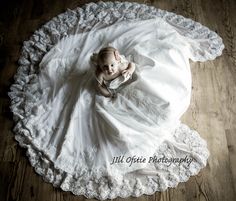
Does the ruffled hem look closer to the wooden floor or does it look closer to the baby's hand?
the wooden floor

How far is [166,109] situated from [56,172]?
491mm

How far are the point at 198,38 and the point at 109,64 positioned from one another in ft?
1.85

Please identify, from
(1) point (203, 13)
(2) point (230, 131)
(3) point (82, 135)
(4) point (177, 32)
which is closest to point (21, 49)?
(3) point (82, 135)

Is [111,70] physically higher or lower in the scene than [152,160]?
higher

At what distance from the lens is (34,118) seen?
153 centimetres

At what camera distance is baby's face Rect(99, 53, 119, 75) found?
4.40ft

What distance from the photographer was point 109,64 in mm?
1352

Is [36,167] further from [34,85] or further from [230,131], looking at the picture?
[230,131]

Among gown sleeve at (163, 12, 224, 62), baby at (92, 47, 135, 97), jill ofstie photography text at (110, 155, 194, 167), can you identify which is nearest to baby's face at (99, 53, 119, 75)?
baby at (92, 47, 135, 97)

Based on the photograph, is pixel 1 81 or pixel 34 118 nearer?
pixel 34 118

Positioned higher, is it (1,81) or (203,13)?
(203,13)

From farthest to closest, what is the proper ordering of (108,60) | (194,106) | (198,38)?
1. (198,38)
2. (194,106)
3. (108,60)

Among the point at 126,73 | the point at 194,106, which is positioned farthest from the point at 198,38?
the point at 126,73

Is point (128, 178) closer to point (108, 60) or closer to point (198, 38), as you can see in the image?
point (108, 60)
